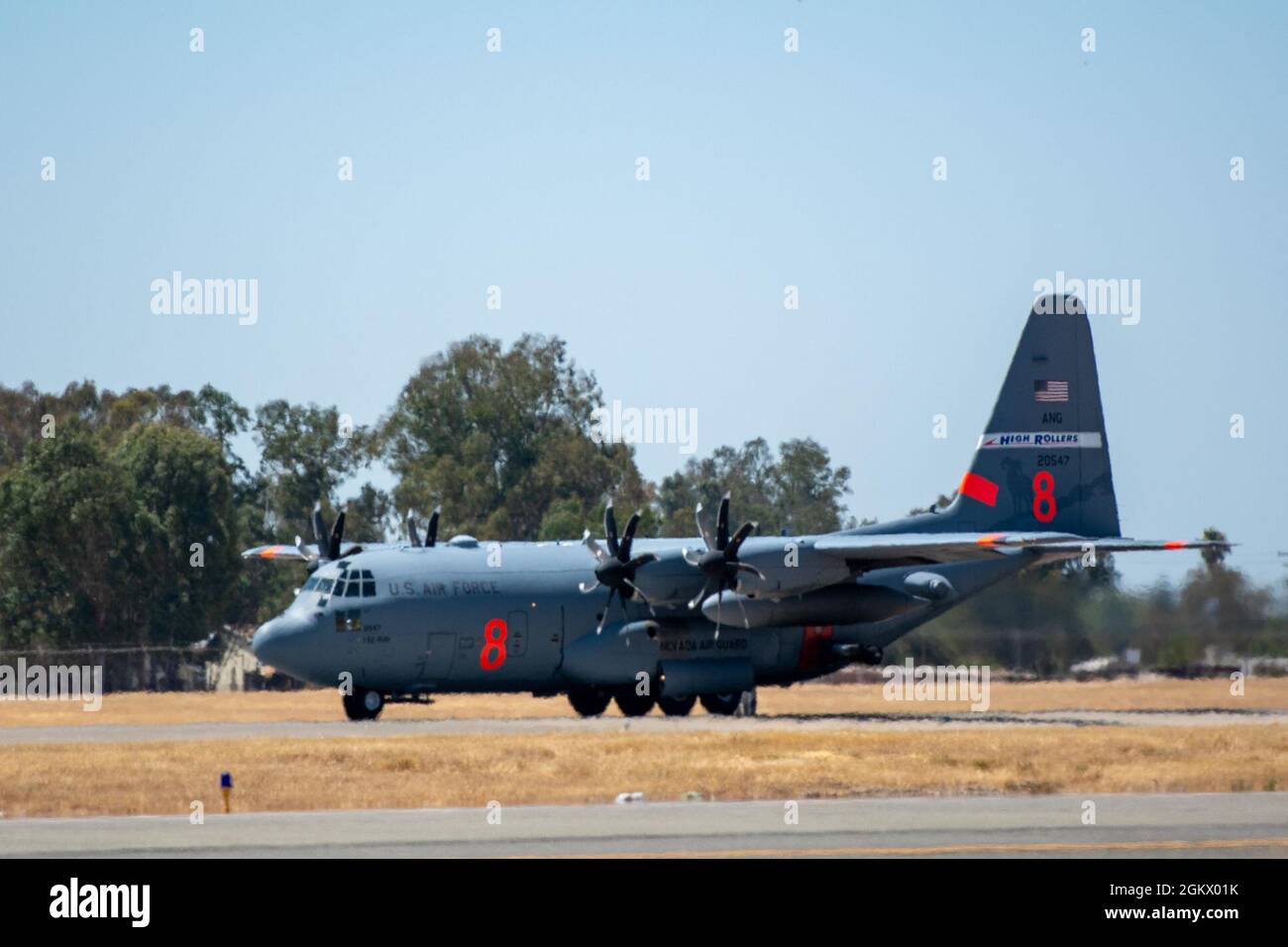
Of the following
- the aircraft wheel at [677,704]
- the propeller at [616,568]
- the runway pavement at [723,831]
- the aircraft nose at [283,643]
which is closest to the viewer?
the runway pavement at [723,831]

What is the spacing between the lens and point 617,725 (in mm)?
37844

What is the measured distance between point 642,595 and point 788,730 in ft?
19.5

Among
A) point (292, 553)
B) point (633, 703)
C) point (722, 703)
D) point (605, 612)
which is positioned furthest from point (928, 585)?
point (292, 553)

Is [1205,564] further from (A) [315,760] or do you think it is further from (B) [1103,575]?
(A) [315,760]

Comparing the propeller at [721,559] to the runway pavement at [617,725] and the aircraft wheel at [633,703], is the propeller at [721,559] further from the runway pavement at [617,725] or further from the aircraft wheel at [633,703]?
the aircraft wheel at [633,703]

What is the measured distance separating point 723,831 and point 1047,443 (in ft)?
86.3

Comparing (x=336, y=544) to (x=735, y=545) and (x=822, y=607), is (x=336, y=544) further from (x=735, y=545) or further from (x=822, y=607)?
(x=822, y=607)

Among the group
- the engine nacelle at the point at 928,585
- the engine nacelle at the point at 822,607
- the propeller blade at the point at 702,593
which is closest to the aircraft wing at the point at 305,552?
the propeller blade at the point at 702,593

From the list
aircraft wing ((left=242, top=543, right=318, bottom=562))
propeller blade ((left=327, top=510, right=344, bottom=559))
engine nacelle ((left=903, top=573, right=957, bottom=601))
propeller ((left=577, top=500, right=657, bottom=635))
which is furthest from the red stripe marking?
aircraft wing ((left=242, top=543, right=318, bottom=562))

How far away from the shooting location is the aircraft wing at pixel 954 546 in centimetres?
3836

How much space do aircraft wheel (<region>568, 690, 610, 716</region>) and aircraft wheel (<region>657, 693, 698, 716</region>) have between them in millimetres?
1519

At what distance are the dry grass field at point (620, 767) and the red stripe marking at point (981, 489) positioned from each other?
9592mm

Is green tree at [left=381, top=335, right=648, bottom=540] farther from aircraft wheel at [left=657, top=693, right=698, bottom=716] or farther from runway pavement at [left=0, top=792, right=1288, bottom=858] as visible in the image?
runway pavement at [left=0, top=792, right=1288, bottom=858]

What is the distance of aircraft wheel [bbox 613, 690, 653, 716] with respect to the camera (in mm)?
42625
